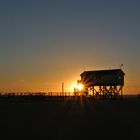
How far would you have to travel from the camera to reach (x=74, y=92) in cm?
9469

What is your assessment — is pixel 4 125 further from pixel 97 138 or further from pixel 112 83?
pixel 112 83

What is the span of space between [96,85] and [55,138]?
230 ft

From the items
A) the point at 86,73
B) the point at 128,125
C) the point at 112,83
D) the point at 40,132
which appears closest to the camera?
the point at 40,132

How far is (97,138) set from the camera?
18.2 metres

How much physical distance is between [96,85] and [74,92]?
8.44 m

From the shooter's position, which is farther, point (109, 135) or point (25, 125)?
point (25, 125)

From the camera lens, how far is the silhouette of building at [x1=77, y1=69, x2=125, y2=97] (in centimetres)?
8531

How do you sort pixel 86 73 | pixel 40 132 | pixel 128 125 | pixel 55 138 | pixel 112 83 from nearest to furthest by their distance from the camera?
pixel 55 138 < pixel 40 132 < pixel 128 125 < pixel 112 83 < pixel 86 73

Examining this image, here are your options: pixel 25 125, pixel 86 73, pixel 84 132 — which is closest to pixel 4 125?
pixel 25 125

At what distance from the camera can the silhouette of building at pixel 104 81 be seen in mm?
85312

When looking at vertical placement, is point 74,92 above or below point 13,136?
above

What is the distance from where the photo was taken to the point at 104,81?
86812 mm

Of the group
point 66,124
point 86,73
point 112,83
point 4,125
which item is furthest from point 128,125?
point 86,73

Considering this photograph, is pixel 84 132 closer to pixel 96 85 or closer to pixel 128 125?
pixel 128 125
